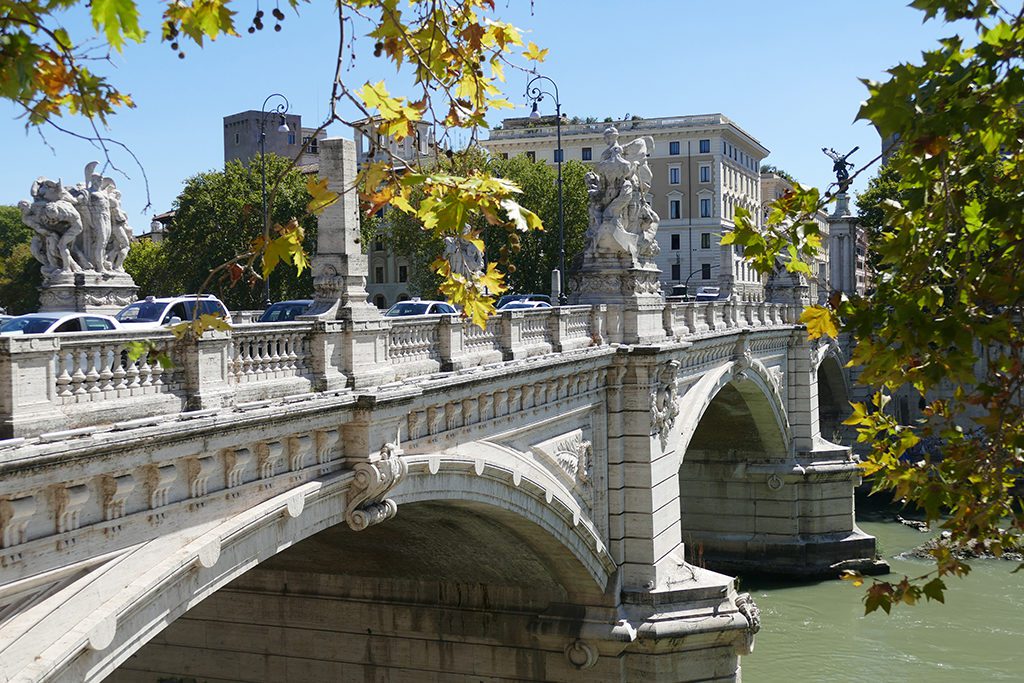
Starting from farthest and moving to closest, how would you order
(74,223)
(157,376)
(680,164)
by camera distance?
(680,164), (74,223), (157,376)

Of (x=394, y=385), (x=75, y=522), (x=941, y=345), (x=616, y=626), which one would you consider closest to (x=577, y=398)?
(x=616, y=626)

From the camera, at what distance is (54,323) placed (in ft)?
40.0

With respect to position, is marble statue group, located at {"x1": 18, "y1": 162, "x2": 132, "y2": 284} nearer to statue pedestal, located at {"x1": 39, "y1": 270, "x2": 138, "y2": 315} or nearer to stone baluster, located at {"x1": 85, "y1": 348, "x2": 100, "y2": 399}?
statue pedestal, located at {"x1": 39, "y1": 270, "x2": 138, "y2": 315}

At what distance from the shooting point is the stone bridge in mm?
7656

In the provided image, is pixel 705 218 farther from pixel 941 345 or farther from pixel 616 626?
pixel 941 345

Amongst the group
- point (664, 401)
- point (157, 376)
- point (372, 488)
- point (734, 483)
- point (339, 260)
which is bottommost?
point (734, 483)

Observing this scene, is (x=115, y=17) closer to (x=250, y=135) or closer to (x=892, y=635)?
(x=892, y=635)

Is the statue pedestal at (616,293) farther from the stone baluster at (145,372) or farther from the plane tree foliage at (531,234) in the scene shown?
the plane tree foliage at (531,234)

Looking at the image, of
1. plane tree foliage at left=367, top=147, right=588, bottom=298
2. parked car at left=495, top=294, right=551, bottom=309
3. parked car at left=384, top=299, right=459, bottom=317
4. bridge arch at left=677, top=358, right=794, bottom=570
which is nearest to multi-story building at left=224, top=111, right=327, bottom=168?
plane tree foliage at left=367, top=147, right=588, bottom=298

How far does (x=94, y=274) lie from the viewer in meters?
16.2

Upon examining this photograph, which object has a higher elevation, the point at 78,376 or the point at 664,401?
the point at 78,376

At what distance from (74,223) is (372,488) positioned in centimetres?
664

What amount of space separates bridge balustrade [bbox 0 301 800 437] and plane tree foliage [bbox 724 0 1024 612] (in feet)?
11.6

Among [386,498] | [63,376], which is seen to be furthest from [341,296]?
[63,376]
